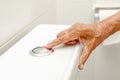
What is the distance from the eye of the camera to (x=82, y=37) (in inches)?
24.9

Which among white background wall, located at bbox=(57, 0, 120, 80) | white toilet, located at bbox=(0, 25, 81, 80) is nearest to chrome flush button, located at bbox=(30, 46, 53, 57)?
white toilet, located at bbox=(0, 25, 81, 80)

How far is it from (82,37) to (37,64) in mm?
194

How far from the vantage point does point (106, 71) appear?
129cm

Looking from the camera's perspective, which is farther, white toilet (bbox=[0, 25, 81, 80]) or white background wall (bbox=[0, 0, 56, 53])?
white background wall (bbox=[0, 0, 56, 53])

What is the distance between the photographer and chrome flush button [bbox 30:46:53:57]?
549 mm

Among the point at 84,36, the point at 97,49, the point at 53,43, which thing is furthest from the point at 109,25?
the point at 97,49

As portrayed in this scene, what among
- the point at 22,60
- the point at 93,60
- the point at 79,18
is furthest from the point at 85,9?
the point at 22,60

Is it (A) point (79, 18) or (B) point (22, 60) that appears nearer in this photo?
(B) point (22, 60)

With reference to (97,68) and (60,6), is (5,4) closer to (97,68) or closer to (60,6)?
(60,6)

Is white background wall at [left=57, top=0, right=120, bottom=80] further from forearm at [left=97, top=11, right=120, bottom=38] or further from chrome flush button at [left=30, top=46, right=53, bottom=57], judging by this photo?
chrome flush button at [left=30, top=46, right=53, bottom=57]

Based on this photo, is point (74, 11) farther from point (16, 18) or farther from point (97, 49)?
point (16, 18)

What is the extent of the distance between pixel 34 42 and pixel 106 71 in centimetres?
77

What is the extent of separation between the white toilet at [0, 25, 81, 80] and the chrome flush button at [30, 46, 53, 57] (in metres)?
0.01

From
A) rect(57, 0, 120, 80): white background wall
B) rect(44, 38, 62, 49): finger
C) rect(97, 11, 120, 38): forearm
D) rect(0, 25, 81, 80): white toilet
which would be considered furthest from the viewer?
rect(57, 0, 120, 80): white background wall
